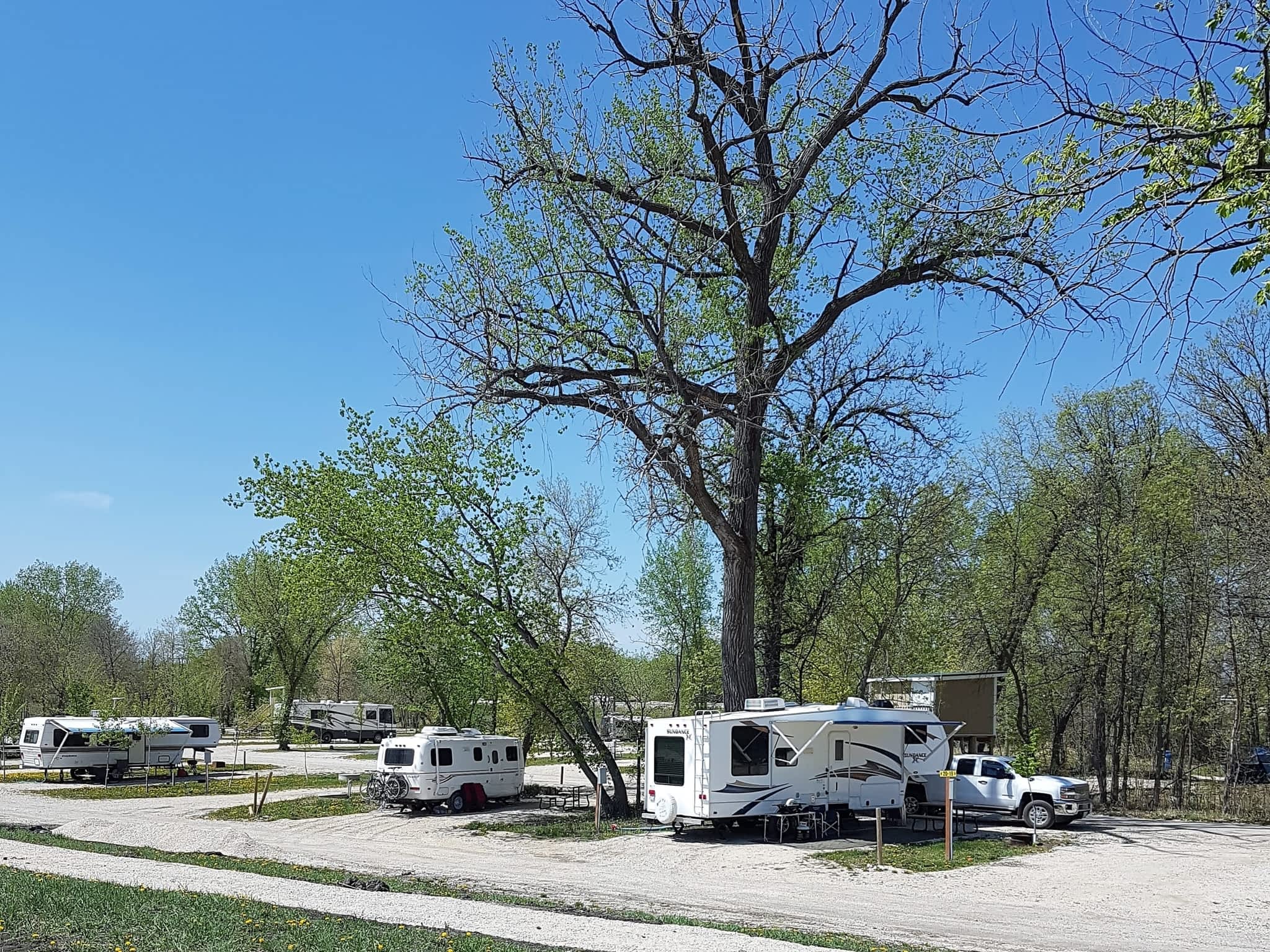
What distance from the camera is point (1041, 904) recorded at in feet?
45.5

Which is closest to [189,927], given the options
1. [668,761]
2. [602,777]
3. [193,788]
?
[668,761]

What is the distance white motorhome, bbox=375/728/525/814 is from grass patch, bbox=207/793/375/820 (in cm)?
120

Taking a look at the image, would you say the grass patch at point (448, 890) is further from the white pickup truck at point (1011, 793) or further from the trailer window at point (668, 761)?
the white pickup truck at point (1011, 793)

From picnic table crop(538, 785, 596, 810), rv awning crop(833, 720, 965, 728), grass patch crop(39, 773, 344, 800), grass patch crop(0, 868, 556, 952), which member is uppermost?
rv awning crop(833, 720, 965, 728)

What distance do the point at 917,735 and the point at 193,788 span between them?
24.3 m

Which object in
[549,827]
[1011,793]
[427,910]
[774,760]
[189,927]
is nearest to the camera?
[189,927]

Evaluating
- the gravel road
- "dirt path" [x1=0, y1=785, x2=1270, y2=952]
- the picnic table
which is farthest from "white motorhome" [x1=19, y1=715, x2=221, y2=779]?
the picnic table

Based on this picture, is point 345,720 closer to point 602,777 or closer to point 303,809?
point 303,809

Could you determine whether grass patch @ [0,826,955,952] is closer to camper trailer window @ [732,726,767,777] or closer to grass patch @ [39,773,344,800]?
camper trailer window @ [732,726,767,777]

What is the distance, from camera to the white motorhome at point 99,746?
122ft

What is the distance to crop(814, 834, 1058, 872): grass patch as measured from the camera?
57.1 feet

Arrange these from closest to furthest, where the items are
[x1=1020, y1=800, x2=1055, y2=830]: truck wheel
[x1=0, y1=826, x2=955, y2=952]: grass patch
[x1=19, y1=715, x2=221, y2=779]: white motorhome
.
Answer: [x1=0, y1=826, x2=955, y2=952]: grass patch → [x1=1020, y1=800, x2=1055, y2=830]: truck wheel → [x1=19, y1=715, x2=221, y2=779]: white motorhome

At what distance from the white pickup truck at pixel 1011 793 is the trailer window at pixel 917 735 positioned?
2.69 feet

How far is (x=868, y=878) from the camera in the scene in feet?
53.5
